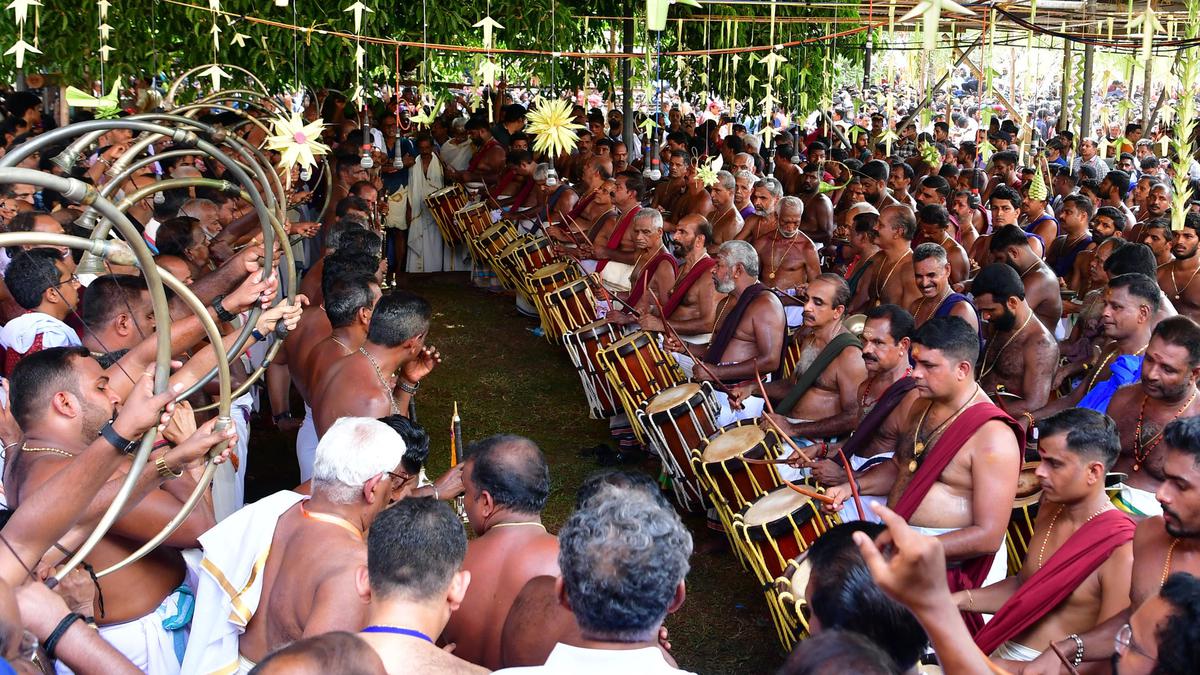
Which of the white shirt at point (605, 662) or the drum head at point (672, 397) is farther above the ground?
the white shirt at point (605, 662)

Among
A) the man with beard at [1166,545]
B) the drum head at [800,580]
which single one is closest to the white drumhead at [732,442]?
the drum head at [800,580]

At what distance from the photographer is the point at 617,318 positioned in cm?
809

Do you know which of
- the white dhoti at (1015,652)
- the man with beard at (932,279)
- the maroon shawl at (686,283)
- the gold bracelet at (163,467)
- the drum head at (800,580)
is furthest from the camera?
the maroon shawl at (686,283)

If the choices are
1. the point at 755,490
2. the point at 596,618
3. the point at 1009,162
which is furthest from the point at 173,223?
the point at 1009,162

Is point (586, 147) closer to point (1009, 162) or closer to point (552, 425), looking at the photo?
point (1009, 162)

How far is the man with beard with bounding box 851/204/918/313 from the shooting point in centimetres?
821

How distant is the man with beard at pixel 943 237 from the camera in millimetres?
8984

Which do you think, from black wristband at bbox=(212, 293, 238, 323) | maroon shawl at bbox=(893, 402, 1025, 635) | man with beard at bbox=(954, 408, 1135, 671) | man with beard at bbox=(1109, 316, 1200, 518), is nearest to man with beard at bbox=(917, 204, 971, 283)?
man with beard at bbox=(1109, 316, 1200, 518)

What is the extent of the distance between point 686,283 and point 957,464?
3828mm

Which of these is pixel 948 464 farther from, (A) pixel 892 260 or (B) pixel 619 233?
(B) pixel 619 233

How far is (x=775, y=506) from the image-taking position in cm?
506

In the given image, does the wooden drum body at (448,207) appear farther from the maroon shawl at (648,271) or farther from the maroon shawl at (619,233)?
the maroon shawl at (648,271)

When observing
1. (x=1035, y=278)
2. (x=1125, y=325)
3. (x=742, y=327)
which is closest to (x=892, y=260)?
(x=1035, y=278)

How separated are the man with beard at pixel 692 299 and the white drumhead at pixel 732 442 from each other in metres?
1.88
